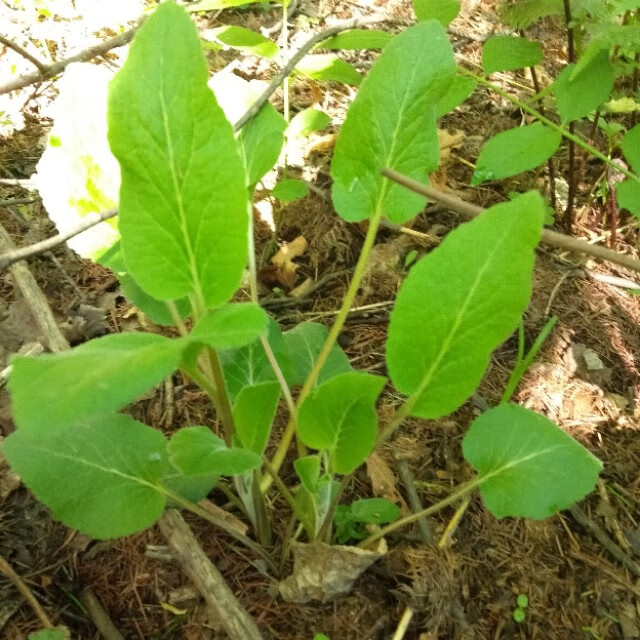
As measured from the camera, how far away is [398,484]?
1.21 meters

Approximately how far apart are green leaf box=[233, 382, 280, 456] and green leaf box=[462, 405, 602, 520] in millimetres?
344

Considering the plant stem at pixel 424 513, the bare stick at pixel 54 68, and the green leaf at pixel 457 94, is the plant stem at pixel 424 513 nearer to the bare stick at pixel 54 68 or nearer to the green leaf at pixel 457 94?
the green leaf at pixel 457 94

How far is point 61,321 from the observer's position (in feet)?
4.64

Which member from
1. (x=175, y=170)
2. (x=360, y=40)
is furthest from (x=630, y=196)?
(x=175, y=170)

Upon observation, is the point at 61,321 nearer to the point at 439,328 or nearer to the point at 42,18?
the point at 439,328

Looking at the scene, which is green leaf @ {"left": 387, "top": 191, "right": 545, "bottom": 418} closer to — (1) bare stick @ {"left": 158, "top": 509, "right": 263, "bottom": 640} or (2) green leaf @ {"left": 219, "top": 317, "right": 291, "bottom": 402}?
(2) green leaf @ {"left": 219, "top": 317, "right": 291, "bottom": 402}

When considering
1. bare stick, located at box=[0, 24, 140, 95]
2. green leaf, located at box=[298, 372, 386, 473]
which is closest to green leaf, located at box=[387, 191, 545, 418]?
green leaf, located at box=[298, 372, 386, 473]

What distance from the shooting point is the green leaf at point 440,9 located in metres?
1.28

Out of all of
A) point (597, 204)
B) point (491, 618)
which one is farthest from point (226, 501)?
point (597, 204)

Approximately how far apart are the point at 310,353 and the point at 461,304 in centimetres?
38

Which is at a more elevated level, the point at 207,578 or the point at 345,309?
the point at 345,309

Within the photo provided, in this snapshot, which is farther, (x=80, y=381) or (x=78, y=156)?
(x=78, y=156)

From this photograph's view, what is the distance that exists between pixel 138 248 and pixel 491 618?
888 millimetres

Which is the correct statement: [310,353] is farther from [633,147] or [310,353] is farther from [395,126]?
[633,147]
